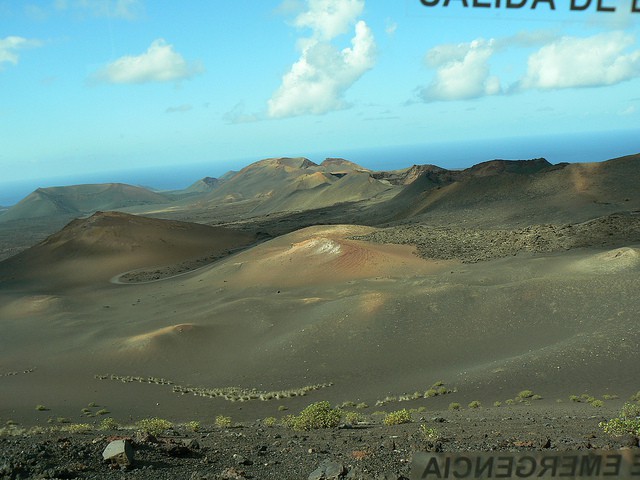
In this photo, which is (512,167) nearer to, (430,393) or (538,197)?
(538,197)

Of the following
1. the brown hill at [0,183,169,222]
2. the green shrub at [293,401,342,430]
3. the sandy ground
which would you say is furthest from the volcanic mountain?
the brown hill at [0,183,169,222]

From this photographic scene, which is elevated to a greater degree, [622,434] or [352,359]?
[622,434]

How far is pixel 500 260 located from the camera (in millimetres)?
31938

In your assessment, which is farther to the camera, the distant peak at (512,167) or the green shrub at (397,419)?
the distant peak at (512,167)

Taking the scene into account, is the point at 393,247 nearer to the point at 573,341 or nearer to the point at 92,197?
the point at 573,341

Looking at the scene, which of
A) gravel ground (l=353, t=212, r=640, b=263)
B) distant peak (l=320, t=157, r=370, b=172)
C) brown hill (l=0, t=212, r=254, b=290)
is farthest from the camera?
distant peak (l=320, t=157, r=370, b=172)

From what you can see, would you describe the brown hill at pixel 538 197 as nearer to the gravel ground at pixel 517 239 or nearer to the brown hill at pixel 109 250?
the gravel ground at pixel 517 239

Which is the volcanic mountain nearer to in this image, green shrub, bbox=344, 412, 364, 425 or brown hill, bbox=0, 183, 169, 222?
green shrub, bbox=344, 412, 364, 425

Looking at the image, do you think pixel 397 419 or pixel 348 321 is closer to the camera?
pixel 397 419

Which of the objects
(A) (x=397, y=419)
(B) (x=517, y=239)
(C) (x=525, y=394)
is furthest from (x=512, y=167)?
(A) (x=397, y=419)

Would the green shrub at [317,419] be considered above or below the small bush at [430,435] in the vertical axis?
below

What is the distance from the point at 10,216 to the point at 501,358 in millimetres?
183750

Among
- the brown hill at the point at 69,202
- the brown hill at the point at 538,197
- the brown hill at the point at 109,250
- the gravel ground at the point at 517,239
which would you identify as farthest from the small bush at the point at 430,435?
the brown hill at the point at 69,202

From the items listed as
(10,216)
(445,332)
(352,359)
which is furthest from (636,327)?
(10,216)
